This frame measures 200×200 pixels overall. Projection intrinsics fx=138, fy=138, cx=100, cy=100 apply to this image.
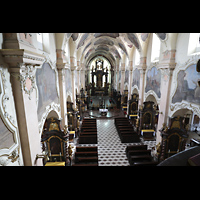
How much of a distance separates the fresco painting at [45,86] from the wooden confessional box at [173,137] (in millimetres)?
6738

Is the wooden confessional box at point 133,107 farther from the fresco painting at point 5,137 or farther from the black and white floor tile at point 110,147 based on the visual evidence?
the fresco painting at point 5,137

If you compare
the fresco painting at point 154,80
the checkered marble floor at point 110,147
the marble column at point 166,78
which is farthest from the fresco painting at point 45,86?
the fresco painting at point 154,80

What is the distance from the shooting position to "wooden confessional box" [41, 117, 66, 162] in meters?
7.51

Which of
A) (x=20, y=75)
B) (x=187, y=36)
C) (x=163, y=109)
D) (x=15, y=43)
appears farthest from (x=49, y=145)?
(x=187, y=36)

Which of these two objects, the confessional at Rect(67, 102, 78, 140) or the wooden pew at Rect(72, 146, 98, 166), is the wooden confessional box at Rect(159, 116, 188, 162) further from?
the confessional at Rect(67, 102, 78, 140)

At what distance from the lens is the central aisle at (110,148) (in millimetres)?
8789

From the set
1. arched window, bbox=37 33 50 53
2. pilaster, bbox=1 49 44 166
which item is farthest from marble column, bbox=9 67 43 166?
arched window, bbox=37 33 50 53

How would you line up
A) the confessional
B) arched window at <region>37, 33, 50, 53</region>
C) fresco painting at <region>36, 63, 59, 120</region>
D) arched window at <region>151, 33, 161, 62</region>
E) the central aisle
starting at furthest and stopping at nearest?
the confessional
arched window at <region>151, 33, 161, 62</region>
the central aisle
arched window at <region>37, 33, 50, 53</region>
fresco painting at <region>36, 63, 59, 120</region>

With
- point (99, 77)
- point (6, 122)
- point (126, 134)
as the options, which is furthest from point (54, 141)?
point (99, 77)

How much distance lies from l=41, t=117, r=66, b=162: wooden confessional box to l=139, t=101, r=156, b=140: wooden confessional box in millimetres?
7309

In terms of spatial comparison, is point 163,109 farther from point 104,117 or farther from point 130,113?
point 104,117

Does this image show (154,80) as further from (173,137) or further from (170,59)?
(173,137)
